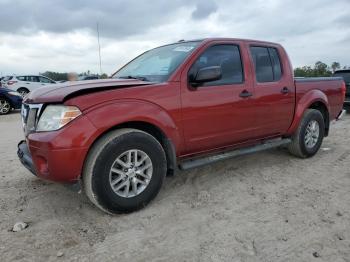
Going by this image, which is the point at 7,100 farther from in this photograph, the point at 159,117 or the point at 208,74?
the point at 208,74

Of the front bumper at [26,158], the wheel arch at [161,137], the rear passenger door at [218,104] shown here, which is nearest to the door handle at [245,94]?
the rear passenger door at [218,104]

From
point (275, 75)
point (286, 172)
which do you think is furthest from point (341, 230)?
point (275, 75)

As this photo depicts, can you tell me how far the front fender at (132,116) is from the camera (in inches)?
129

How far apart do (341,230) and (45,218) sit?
2.73 m

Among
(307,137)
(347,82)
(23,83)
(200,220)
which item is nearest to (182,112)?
(200,220)

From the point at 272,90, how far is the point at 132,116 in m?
2.27

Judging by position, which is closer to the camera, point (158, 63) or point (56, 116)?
point (56, 116)

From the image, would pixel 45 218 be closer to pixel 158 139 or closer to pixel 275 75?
pixel 158 139

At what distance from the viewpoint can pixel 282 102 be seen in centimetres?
506

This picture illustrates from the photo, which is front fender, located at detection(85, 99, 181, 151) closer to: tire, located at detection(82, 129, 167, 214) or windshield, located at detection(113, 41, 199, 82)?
tire, located at detection(82, 129, 167, 214)

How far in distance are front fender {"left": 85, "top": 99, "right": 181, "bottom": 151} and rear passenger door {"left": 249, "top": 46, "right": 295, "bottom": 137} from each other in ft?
4.60

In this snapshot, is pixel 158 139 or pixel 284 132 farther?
pixel 284 132

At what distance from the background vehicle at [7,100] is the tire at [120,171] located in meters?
11.0

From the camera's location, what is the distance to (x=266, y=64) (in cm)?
503
